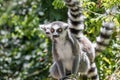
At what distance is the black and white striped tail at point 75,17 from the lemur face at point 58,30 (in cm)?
25

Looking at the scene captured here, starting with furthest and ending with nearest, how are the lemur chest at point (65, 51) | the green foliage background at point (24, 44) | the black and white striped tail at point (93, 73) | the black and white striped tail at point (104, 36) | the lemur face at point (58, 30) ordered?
the green foliage background at point (24, 44) < the black and white striped tail at point (93, 73) < the black and white striped tail at point (104, 36) < the lemur chest at point (65, 51) < the lemur face at point (58, 30)

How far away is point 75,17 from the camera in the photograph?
6.30 m

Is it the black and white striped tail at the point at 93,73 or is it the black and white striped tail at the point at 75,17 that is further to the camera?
the black and white striped tail at the point at 93,73

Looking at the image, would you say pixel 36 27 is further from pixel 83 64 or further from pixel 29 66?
pixel 83 64

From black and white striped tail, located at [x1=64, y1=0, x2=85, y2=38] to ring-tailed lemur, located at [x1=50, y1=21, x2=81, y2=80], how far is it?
0.22 metres

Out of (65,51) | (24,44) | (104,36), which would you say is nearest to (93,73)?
(104,36)

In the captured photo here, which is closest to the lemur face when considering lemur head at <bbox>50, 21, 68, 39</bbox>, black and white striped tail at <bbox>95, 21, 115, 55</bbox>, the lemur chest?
lemur head at <bbox>50, 21, 68, 39</bbox>

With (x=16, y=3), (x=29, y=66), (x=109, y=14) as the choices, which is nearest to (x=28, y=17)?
(x=16, y=3)

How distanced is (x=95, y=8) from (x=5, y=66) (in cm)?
439

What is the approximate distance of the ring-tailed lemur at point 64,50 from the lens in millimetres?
6000

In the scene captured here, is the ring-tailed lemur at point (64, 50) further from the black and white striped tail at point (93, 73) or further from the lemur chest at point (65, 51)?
the black and white striped tail at point (93, 73)

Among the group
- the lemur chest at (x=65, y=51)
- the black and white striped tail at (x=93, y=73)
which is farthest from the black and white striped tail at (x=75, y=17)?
the black and white striped tail at (x=93, y=73)

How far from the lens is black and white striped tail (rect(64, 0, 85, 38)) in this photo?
5.96 meters

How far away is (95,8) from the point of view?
679 cm
